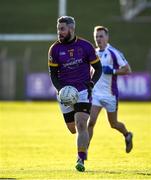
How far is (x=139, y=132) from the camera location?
19.4 meters

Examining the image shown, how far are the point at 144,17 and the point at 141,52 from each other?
2741mm

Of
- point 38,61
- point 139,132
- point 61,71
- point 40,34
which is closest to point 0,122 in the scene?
point 139,132

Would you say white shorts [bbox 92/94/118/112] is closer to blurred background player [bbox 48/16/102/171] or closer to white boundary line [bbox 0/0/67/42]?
blurred background player [bbox 48/16/102/171]

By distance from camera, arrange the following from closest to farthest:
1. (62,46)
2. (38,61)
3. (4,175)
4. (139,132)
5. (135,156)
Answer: (4,175) → (62,46) → (135,156) → (139,132) → (38,61)

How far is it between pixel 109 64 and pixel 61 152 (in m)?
1.94

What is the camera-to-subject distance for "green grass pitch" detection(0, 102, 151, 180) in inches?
421

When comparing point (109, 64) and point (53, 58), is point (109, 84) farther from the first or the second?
point (53, 58)

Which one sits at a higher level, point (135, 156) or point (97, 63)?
point (97, 63)

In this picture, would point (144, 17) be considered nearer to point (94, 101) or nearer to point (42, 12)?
point (42, 12)

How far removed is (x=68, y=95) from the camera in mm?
10953

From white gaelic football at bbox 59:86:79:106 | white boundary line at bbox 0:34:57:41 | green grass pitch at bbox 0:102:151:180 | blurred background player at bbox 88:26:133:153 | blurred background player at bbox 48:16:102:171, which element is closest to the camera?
green grass pitch at bbox 0:102:151:180

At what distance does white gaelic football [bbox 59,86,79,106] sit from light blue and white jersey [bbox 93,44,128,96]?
2733 millimetres

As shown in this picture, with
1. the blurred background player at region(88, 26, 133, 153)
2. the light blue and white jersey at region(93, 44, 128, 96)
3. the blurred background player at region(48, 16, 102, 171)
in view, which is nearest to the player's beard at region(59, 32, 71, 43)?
the blurred background player at region(48, 16, 102, 171)

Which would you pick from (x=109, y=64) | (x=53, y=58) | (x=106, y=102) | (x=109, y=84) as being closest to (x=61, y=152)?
(x=106, y=102)
